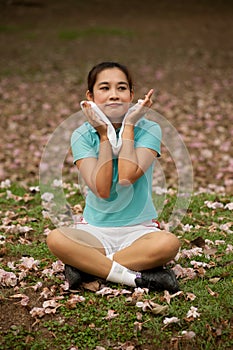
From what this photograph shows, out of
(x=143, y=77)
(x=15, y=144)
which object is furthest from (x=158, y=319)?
(x=143, y=77)

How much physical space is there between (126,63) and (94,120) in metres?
11.1

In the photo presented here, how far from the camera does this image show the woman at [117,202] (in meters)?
3.45

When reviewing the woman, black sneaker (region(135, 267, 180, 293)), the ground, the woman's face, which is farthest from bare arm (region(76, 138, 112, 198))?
the ground

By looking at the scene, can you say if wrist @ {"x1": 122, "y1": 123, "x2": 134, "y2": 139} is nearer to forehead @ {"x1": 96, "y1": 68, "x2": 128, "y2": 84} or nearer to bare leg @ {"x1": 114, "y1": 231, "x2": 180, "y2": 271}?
forehead @ {"x1": 96, "y1": 68, "x2": 128, "y2": 84}

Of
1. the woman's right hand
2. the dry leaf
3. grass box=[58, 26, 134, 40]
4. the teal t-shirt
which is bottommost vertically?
the dry leaf

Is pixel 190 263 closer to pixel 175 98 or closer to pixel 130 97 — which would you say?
pixel 130 97

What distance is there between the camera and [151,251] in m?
3.41

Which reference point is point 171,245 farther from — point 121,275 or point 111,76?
point 111,76

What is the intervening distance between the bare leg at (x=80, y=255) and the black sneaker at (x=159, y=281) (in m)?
0.23

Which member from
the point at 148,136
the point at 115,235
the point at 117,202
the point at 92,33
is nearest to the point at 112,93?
the point at 148,136

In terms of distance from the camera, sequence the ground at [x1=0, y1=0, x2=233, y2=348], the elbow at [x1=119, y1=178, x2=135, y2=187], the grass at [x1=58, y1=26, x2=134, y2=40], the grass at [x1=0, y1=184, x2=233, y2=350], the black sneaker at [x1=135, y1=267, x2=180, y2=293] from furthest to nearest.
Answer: the grass at [x1=58, y1=26, x2=134, y2=40] → the ground at [x1=0, y1=0, x2=233, y2=348] → the elbow at [x1=119, y1=178, x2=135, y2=187] → the black sneaker at [x1=135, y1=267, x2=180, y2=293] → the grass at [x1=0, y1=184, x2=233, y2=350]

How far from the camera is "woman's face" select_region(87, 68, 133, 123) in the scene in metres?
3.58

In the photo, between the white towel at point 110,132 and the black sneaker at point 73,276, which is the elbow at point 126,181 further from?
the black sneaker at point 73,276

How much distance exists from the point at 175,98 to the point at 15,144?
12.9 ft
